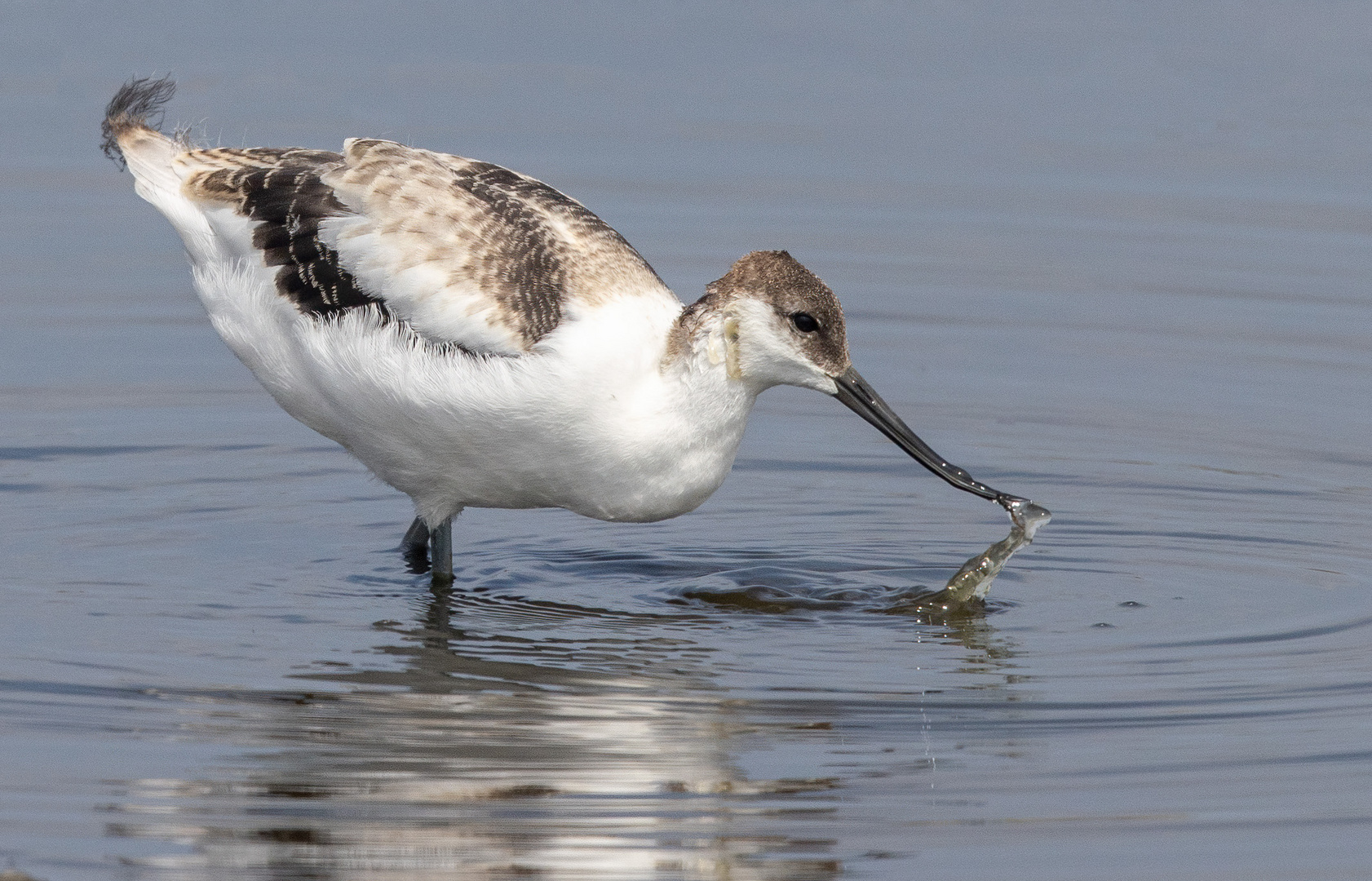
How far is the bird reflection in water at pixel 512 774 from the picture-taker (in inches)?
257

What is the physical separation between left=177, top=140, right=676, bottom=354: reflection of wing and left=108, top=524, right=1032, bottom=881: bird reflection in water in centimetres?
125

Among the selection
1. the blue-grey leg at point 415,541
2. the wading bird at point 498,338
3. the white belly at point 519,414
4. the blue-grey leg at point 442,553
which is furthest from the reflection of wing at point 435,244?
the blue-grey leg at point 415,541

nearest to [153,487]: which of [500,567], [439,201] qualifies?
[500,567]

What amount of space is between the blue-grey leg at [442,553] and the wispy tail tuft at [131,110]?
7.40ft

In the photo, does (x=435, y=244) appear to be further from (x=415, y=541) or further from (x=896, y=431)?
(x=896, y=431)

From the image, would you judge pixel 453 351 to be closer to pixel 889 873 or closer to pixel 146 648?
pixel 146 648

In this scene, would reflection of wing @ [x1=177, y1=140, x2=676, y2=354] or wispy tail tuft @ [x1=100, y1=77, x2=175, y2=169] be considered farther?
wispy tail tuft @ [x1=100, y1=77, x2=175, y2=169]

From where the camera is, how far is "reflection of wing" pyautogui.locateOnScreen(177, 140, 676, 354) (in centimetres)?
849

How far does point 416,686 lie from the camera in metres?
8.19

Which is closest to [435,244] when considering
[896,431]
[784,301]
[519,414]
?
[519,414]

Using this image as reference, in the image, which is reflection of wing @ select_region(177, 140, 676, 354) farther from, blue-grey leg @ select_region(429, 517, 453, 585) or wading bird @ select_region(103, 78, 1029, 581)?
blue-grey leg @ select_region(429, 517, 453, 585)

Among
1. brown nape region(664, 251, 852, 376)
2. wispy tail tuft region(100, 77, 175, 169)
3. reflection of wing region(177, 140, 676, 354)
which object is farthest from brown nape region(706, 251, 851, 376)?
wispy tail tuft region(100, 77, 175, 169)

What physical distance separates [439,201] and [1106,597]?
3175 mm

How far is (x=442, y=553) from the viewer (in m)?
9.45
